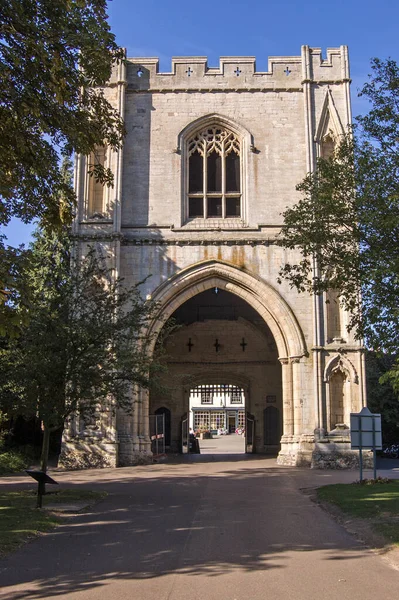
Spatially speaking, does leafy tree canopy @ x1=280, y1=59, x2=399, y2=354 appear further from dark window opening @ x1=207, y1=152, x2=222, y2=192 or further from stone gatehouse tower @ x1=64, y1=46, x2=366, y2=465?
dark window opening @ x1=207, y1=152, x2=222, y2=192

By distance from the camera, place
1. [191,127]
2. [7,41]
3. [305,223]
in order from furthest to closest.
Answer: [191,127] → [305,223] → [7,41]

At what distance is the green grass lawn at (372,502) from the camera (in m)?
9.22

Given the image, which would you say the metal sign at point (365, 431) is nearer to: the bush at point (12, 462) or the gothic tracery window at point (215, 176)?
the bush at point (12, 462)

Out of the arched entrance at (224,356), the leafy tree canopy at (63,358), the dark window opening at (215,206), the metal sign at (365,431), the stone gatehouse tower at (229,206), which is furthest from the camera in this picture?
the arched entrance at (224,356)

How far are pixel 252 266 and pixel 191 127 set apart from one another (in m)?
5.86

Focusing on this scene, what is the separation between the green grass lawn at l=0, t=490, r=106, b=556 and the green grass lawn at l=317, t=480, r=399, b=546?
4.70 m

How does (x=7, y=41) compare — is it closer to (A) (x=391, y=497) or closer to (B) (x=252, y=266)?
(A) (x=391, y=497)

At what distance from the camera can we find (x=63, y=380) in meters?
12.9

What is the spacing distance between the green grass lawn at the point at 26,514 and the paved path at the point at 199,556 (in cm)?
23

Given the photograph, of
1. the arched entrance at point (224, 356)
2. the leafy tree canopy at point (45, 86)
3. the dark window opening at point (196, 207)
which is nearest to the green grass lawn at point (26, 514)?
the leafy tree canopy at point (45, 86)

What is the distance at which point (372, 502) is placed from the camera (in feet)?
→ 38.2

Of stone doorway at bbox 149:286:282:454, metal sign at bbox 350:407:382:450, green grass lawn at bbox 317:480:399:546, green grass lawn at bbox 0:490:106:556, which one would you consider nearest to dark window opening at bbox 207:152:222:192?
stone doorway at bbox 149:286:282:454

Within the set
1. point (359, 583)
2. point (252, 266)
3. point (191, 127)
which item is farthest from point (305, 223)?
point (191, 127)

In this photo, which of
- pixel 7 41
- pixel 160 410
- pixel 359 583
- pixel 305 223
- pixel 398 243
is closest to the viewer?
pixel 359 583
